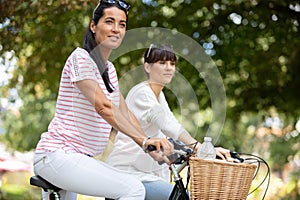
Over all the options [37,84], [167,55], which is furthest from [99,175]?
[37,84]

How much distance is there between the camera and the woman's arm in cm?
287

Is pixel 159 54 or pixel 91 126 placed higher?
pixel 159 54

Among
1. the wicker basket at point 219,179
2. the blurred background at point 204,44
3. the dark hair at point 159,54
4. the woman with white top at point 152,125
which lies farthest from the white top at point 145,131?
the blurred background at point 204,44

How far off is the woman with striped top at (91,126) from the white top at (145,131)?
0.23m

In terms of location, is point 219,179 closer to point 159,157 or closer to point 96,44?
point 159,157

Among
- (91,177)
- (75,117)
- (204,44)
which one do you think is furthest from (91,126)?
(204,44)

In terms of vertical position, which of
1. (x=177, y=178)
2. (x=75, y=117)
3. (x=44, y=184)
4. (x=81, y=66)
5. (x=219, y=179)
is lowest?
(x=44, y=184)

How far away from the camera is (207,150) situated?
2809mm

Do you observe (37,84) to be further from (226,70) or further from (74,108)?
(74,108)

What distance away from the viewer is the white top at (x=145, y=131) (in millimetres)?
3279

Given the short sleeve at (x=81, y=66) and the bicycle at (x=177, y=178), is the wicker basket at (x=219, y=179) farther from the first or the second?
the short sleeve at (x=81, y=66)

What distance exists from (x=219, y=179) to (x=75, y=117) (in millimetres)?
710

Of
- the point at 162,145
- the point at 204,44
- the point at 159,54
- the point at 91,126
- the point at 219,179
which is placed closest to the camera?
the point at 219,179

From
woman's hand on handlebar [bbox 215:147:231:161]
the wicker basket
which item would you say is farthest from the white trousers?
woman's hand on handlebar [bbox 215:147:231:161]
